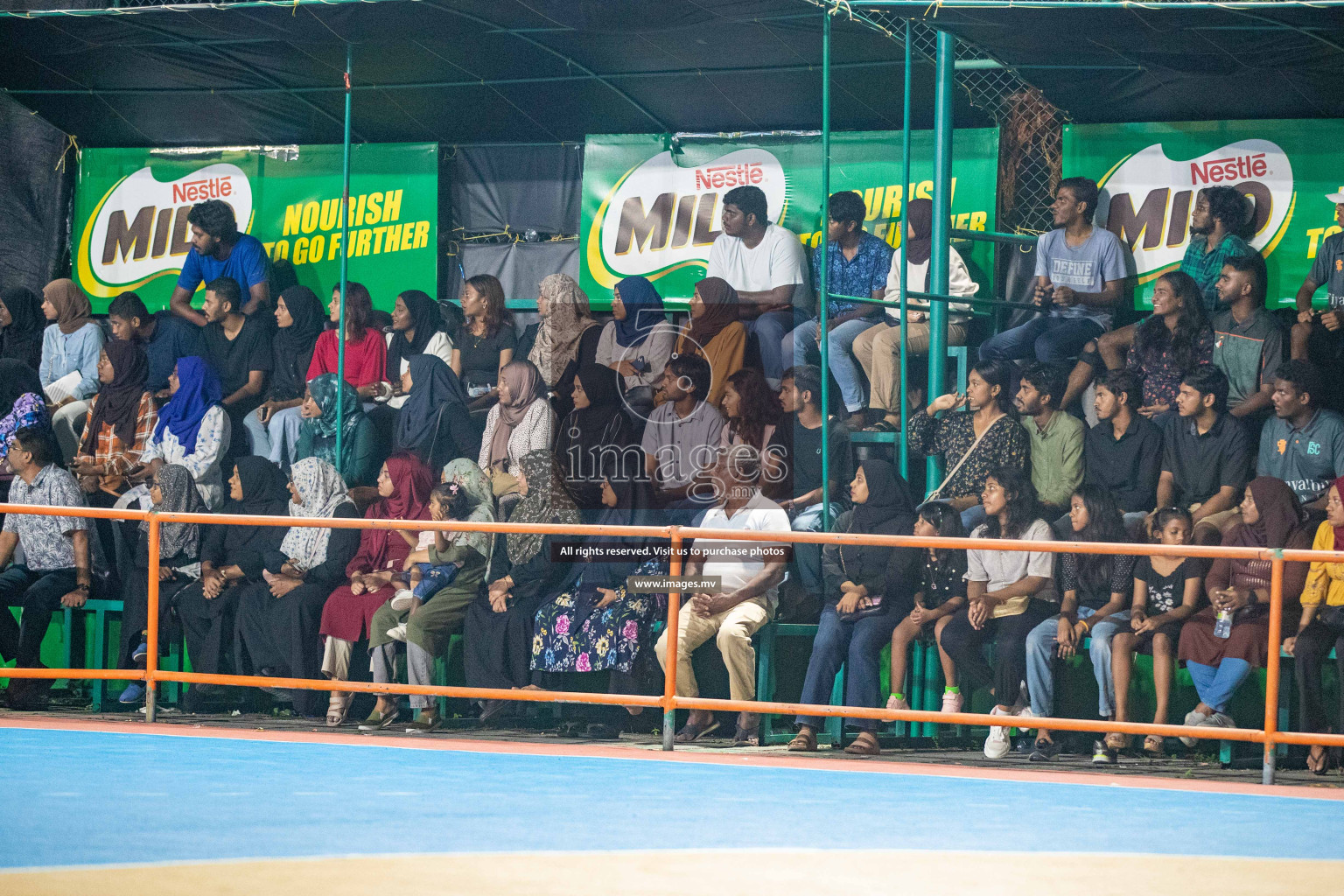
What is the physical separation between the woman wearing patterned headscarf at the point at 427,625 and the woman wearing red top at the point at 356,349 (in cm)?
337

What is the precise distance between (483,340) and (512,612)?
11.4 ft

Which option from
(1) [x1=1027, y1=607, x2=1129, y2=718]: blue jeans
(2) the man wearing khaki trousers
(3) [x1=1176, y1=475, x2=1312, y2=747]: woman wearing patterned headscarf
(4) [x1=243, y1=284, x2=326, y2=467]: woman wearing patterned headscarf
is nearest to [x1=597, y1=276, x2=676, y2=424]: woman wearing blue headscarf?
(2) the man wearing khaki trousers

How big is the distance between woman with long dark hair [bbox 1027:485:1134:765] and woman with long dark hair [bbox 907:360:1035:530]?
3.93 feet

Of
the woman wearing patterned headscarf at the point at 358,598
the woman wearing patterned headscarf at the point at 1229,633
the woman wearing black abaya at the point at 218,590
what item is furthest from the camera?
the woman wearing black abaya at the point at 218,590

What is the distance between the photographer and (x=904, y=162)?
398 inches

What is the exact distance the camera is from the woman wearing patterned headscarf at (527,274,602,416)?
38.6 ft

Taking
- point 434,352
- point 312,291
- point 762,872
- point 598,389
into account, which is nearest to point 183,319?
point 312,291

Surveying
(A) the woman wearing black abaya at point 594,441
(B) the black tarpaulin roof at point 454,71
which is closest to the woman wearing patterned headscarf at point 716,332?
(A) the woman wearing black abaya at point 594,441

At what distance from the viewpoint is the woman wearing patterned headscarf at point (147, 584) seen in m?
9.50

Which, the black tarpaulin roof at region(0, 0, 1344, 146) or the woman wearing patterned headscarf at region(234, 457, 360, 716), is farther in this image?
the black tarpaulin roof at region(0, 0, 1344, 146)

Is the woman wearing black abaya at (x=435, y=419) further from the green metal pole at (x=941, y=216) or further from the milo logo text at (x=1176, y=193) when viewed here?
A: the milo logo text at (x=1176, y=193)

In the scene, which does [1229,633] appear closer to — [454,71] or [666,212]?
[666,212]

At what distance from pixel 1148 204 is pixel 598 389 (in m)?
3.96

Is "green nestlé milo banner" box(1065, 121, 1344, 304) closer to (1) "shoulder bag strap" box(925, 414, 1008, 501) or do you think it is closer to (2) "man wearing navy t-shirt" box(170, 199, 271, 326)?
Result: (1) "shoulder bag strap" box(925, 414, 1008, 501)
